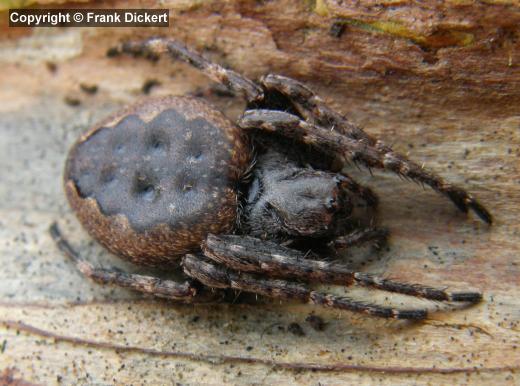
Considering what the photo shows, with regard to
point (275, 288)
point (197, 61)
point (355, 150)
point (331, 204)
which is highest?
point (197, 61)

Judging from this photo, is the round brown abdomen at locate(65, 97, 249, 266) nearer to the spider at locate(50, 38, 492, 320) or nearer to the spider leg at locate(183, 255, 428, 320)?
the spider at locate(50, 38, 492, 320)

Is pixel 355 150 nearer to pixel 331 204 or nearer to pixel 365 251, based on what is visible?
Answer: pixel 331 204

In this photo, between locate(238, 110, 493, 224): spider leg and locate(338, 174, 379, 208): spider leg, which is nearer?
locate(238, 110, 493, 224): spider leg

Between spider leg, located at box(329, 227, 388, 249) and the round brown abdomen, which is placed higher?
the round brown abdomen

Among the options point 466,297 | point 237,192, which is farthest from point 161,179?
point 466,297

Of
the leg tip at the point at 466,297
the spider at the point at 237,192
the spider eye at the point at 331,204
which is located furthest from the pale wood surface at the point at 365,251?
the spider eye at the point at 331,204

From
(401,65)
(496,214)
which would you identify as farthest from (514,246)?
(401,65)

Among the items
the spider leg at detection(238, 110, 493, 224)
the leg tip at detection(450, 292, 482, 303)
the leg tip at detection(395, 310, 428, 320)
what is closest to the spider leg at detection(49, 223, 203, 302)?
the spider leg at detection(238, 110, 493, 224)

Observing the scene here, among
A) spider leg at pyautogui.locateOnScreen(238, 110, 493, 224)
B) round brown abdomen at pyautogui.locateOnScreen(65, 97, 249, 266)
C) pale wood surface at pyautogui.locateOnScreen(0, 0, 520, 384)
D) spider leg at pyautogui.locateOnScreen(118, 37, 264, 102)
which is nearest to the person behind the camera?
pale wood surface at pyautogui.locateOnScreen(0, 0, 520, 384)
